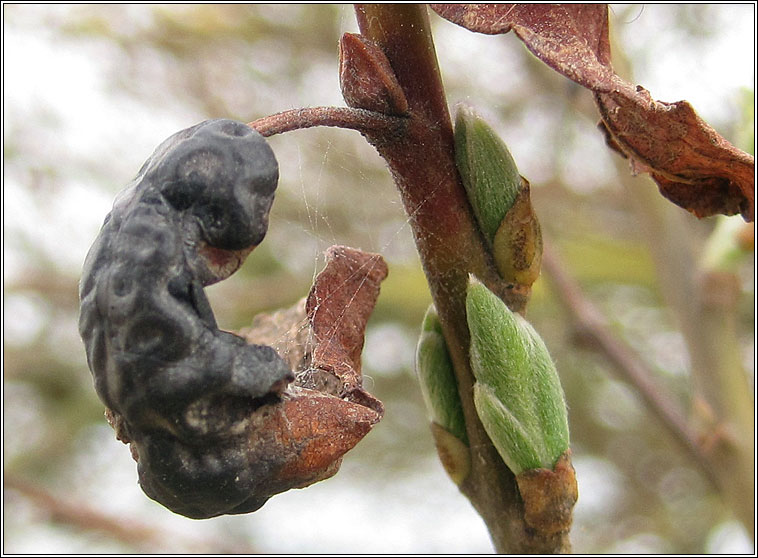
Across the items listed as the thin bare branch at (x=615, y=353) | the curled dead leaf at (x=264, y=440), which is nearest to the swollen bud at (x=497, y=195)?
the curled dead leaf at (x=264, y=440)

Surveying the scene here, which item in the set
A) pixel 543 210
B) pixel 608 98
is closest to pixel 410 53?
pixel 608 98

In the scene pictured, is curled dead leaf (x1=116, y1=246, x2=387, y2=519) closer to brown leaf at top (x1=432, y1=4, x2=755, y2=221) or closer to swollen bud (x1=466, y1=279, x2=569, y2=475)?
swollen bud (x1=466, y1=279, x2=569, y2=475)

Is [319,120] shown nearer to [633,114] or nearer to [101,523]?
[633,114]

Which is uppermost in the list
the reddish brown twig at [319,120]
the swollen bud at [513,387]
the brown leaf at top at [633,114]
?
the brown leaf at top at [633,114]

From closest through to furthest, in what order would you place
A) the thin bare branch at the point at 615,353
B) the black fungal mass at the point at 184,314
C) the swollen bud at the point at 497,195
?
the black fungal mass at the point at 184,314, the swollen bud at the point at 497,195, the thin bare branch at the point at 615,353

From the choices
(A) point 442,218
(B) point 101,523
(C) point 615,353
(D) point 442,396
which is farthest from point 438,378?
(B) point 101,523

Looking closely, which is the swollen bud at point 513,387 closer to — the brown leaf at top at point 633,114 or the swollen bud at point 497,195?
the swollen bud at point 497,195
